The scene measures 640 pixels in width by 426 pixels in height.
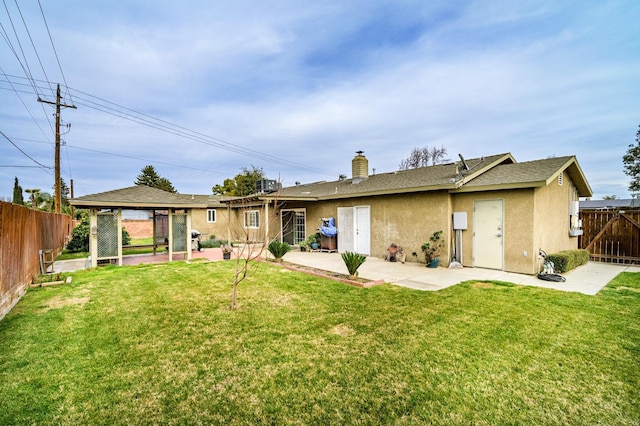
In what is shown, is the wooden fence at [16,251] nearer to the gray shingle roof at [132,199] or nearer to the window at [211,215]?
the gray shingle roof at [132,199]

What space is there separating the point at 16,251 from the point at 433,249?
35.1 ft

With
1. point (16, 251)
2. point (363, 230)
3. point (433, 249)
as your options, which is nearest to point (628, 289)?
point (433, 249)

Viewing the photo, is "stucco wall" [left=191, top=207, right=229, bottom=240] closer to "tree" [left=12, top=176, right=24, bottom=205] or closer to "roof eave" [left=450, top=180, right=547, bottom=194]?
"tree" [left=12, top=176, right=24, bottom=205]

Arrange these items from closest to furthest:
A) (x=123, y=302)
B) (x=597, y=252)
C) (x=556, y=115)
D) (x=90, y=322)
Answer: (x=90, y=322) → (x=123, y=302) → (x=597, y=252) → (x=556, y=115)

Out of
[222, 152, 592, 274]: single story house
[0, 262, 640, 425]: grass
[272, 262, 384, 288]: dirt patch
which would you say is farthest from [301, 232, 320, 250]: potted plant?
[0, 262, 640, 425]: grass

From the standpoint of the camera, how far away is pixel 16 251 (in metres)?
5.73

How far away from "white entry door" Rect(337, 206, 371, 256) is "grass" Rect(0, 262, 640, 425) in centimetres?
606

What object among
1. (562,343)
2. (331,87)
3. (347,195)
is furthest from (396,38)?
(562,343)

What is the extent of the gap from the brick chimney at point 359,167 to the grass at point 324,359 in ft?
32.6

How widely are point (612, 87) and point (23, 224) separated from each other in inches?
762

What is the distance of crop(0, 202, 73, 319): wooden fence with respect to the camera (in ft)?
16.1

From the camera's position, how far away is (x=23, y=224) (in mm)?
6410

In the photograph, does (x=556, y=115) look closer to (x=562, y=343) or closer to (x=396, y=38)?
(x=396, y=38)

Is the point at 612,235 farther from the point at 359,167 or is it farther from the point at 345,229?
the point at 359,167
